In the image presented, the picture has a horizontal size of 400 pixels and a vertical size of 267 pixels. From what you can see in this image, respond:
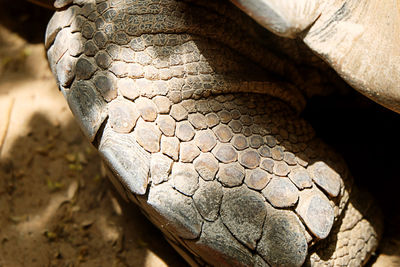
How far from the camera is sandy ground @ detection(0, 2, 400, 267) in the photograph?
174 centimetres

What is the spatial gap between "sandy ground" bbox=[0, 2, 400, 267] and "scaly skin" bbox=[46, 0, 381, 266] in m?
0.33

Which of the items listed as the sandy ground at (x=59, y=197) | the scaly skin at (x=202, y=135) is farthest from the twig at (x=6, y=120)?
the scaly skin at (x=202, y=135)

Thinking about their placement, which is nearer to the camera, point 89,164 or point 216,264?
point 216,264

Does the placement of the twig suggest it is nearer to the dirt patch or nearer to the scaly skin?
the dirt patch

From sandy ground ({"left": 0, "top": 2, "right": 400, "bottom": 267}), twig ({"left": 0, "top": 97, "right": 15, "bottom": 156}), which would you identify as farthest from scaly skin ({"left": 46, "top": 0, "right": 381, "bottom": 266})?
twig ({"left": 0, "top": 97, "right": 15, "bottom": 156})

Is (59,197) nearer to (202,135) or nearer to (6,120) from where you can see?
(6,120)

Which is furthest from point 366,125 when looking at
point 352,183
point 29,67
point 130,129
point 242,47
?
point 29,67

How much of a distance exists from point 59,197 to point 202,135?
2.92 ft

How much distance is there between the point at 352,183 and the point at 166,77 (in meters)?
0.87

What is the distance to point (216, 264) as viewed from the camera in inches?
52.4

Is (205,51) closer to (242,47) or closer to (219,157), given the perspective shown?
(242,47)

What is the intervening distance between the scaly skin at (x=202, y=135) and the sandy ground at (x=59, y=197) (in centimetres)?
33

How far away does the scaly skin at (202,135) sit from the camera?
1287mm

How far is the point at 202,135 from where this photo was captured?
139 centimetres
